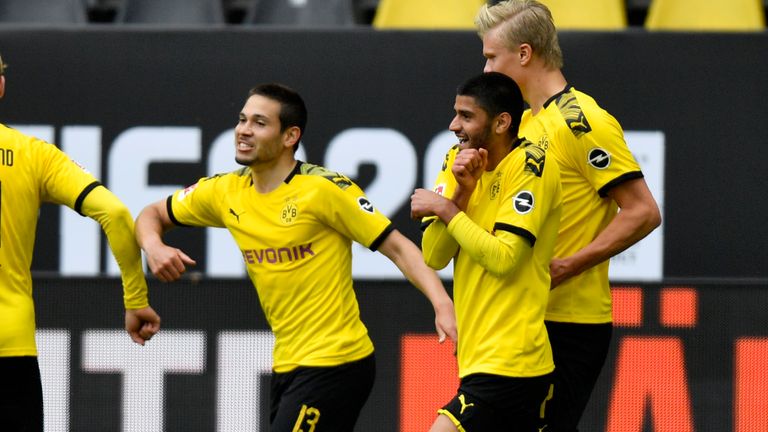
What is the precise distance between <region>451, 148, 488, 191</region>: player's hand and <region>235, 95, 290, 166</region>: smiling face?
0.84 meters

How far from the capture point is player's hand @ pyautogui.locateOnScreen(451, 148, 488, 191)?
4.47 m

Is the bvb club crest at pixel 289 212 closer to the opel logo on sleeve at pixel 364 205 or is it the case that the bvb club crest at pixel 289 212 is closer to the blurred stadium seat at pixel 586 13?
the opel logo on sleeve at pixel 364 205

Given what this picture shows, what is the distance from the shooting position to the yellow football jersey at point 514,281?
4492 millimetres

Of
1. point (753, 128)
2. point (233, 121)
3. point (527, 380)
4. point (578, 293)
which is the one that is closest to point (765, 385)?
point (578, 293)

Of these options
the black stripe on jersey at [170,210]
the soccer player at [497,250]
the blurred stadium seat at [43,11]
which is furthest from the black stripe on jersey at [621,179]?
the blurred stadium seat at [43,11]

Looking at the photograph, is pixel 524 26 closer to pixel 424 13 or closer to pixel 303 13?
pixel 424 13

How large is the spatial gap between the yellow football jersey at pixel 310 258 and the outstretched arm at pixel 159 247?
27cm

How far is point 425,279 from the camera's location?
16.0 feet

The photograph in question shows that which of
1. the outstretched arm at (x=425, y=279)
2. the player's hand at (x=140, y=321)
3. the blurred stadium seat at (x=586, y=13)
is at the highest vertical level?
the blurred stadium seat at (x=586, y=13)

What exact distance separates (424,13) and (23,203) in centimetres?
409

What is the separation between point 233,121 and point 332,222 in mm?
2746

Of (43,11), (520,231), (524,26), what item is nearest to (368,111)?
(43,11)

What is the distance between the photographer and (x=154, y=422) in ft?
19.3

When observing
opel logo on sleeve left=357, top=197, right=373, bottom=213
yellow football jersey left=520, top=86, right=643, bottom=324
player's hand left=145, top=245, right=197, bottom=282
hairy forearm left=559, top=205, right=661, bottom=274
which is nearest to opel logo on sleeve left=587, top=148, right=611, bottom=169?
yellow football jersey left=520, top=86, right=643, bottom=324
